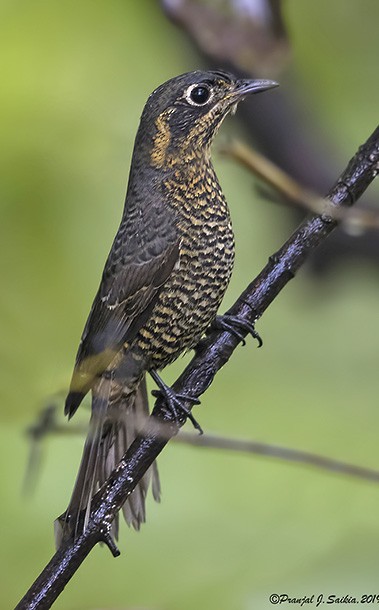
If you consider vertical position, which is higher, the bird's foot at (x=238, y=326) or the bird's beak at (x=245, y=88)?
the bird's beak at (x=245, y=88)

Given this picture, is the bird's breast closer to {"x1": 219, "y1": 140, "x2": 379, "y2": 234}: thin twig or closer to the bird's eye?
the bird's eye

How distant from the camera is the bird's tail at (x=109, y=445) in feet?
10.2

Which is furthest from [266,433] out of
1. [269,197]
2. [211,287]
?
[269,197]

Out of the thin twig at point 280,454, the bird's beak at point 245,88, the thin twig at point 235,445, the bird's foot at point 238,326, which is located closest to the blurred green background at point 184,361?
the bird's foot at point 238,326

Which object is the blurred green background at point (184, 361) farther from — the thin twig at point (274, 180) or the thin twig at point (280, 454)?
the thin twig at point (274, 180)

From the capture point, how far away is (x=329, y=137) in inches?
208

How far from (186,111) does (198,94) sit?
2.8 inches

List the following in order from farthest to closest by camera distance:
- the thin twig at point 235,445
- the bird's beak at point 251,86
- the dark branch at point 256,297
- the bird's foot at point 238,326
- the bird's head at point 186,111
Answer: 1. the bird's head at point 186,111
2. the bird's beak at point 251,86
3. the bird's foot at point 238,326
4. the dark branch at point 256,297
5. the thin twig at point 235,445

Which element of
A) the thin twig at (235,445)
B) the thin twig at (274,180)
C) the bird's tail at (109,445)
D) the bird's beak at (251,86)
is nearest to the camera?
the thin twig at (274,180)

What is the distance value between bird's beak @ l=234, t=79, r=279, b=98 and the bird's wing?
471 millimetres

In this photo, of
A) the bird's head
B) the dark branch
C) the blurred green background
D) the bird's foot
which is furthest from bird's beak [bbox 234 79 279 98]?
the blurred green background

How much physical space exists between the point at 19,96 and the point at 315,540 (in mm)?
2375

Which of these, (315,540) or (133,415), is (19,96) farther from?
(315,540)

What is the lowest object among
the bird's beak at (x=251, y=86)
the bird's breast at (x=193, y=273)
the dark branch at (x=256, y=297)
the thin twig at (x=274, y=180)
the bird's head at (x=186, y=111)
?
the thin twig at (x=274, y=180)
